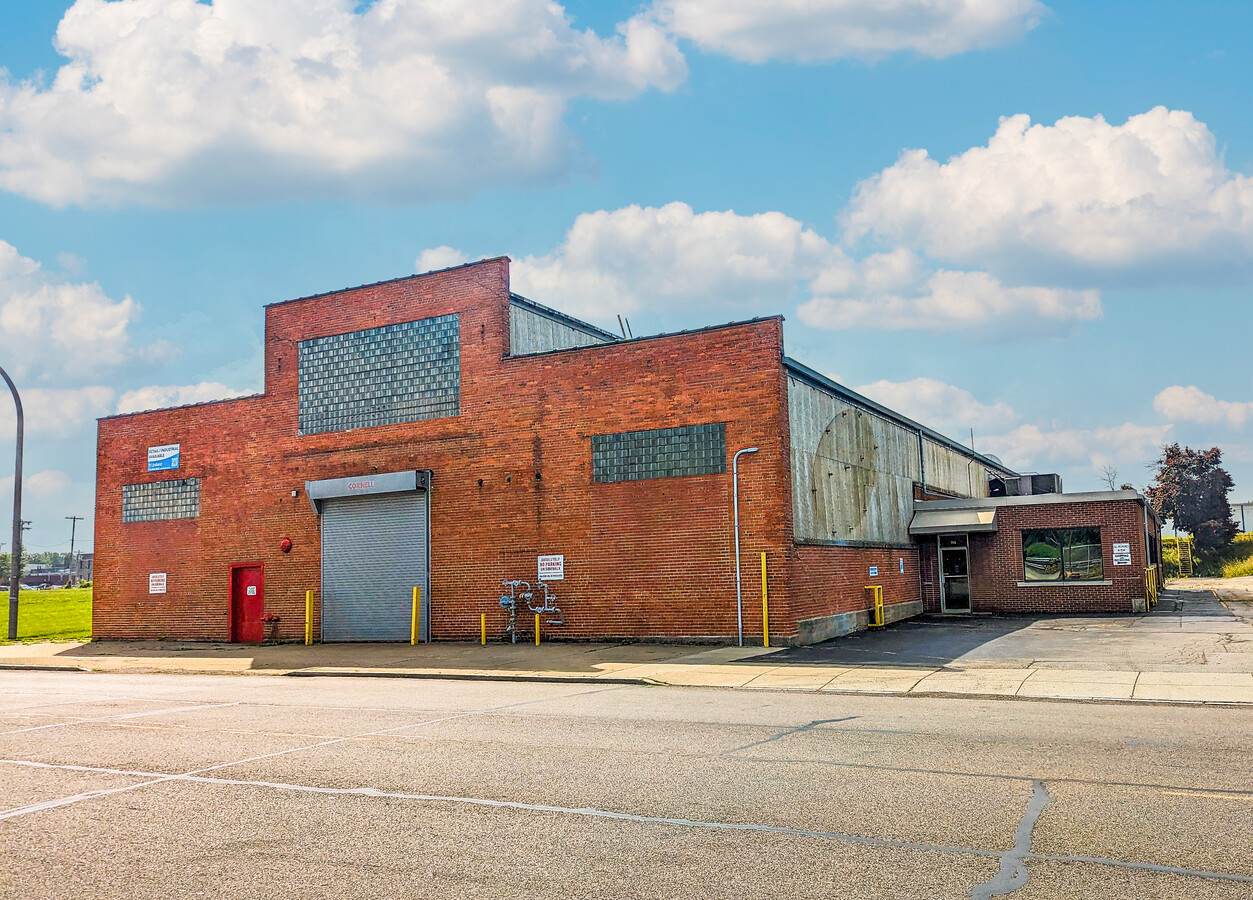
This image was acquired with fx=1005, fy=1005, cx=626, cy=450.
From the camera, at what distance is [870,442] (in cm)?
2975

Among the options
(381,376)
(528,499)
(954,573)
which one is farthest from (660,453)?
(954,573)

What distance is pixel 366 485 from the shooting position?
2647cm

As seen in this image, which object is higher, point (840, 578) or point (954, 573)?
point (840, 578)

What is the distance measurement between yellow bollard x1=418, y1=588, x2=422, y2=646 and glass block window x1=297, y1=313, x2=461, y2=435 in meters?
4.60

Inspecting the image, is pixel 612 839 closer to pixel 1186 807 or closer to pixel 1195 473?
pixel 1186 807

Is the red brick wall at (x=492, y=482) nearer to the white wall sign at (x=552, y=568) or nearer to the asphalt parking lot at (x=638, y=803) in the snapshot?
the white wall sign at (x=552, y=568)

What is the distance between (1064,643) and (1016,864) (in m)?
17.2

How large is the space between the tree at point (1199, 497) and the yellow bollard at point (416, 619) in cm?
5987

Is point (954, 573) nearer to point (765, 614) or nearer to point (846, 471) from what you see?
point (846, 471)

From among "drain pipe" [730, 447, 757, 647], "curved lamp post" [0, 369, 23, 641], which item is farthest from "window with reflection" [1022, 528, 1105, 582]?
"curved lamp post" [0, 369, 23, 641]

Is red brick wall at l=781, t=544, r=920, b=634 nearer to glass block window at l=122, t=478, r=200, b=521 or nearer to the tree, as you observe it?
glass block window at l=122, t=478, r=200, b=521

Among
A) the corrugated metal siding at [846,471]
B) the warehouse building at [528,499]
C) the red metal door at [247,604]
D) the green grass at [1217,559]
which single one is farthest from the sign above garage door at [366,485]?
the green grass at [1217,559]

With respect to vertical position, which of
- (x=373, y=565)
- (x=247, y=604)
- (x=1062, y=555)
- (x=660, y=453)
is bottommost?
(x=247, y=604)

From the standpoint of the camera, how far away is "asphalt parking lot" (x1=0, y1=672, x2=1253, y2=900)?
5648 millimetres
